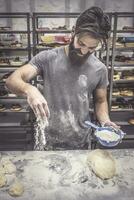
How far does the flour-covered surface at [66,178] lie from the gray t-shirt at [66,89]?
0.25 metres

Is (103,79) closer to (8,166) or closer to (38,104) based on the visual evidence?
(38,104)

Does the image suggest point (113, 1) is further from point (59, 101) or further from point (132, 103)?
point (59, 101)

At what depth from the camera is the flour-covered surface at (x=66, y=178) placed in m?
1.41

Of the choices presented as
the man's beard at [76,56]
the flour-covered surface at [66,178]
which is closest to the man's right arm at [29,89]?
the man's beard at [76,56]

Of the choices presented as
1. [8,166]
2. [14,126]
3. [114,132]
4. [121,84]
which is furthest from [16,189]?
[121,84]

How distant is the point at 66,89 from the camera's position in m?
1.90

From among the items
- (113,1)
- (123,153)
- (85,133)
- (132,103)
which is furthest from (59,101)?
(113,1)

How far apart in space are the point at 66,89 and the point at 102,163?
1.99 ft

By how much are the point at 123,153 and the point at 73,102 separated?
52 centimetres

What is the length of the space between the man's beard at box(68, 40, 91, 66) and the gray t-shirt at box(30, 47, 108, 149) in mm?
31

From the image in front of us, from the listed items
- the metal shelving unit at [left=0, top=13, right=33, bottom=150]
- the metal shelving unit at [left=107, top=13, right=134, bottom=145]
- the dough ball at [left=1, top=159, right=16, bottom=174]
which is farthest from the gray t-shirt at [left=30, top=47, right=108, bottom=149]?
the metal shelving unit at [left=0, top=13, right=33, bottom=150]

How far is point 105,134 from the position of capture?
169 cm

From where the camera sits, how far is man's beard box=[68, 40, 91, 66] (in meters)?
1.80

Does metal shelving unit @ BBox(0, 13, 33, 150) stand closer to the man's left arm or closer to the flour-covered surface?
the man's left arm
